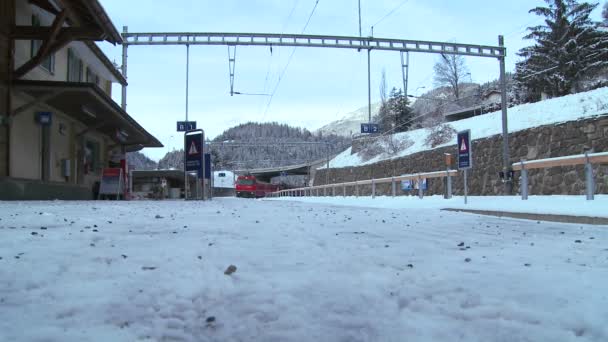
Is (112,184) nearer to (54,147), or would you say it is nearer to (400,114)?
(54,147)

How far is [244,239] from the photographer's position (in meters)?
4.78

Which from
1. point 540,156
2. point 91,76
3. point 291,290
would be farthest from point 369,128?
point 291,290

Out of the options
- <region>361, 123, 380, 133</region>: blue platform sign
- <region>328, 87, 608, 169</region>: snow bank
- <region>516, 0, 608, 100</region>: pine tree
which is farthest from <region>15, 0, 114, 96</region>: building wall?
<region>516, 0, 608, 100</region>: pine tree

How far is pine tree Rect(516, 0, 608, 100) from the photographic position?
34562mm

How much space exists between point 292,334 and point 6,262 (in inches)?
87.1

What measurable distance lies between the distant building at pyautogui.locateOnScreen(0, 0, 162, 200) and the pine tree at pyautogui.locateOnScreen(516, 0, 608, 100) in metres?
30.9

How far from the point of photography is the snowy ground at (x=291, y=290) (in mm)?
2293

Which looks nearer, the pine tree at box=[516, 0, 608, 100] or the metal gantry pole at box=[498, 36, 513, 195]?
the metal gantry pole at box=[498, 36, 513, 195]

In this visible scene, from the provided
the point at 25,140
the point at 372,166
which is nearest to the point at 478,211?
the point at 25,140

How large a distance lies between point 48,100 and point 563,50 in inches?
1348

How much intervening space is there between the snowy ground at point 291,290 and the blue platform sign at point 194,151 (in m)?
13.1

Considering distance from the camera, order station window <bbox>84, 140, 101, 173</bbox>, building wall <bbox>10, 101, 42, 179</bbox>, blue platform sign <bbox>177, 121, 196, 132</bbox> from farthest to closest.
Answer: blue platform sign <bbox>177, 121, 196, 132</bbox>
station window <bbox>84, 140, 101, 173</bbox>
building wall <bbox>10, 101, 42, 179</bbox>

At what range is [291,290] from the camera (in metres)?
2.83

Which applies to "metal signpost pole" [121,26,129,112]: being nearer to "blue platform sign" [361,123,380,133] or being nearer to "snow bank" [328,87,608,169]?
"snow bank" [328,87,608,169]
